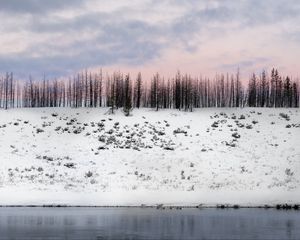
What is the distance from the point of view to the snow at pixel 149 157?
53375 mm

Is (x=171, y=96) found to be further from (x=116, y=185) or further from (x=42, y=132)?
(x=116, y=185)

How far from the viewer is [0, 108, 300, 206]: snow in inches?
2101

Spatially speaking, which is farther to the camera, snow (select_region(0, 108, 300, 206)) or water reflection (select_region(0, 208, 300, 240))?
snow (select_region(0, 108, 300, 206))

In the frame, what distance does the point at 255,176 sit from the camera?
6059 centimetres

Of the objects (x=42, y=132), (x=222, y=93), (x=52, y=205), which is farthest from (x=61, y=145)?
(x=222, y=93)

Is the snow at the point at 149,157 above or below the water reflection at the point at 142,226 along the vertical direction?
above

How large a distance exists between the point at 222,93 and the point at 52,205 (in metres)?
84.5

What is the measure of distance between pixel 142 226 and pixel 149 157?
36279mm

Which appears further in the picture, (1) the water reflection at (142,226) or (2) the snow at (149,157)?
(2) the snow at (149,157)

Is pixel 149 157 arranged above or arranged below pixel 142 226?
above

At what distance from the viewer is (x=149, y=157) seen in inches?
2633

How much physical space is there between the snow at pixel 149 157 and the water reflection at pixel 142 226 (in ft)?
45.1

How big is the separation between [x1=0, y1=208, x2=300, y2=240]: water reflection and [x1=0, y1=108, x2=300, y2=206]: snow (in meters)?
13.7

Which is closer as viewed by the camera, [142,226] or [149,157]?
[142,226]
